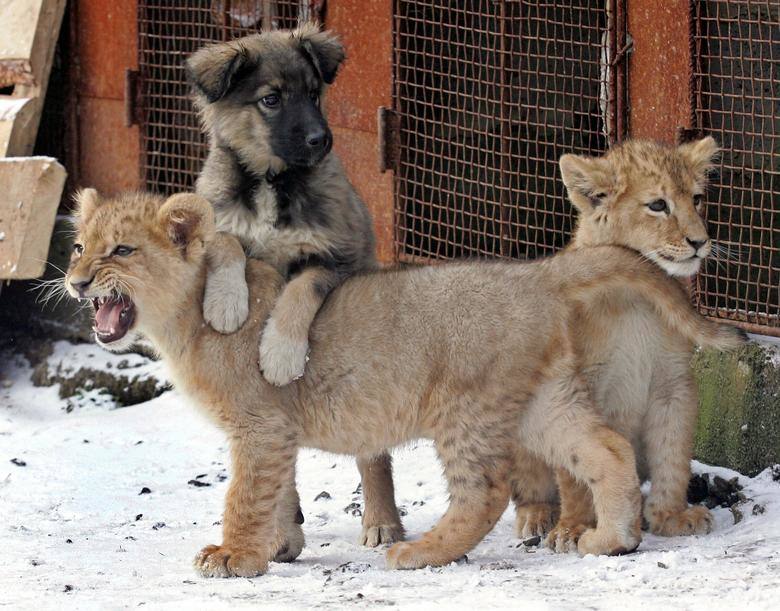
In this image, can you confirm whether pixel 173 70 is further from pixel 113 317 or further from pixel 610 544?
pixel 610 544

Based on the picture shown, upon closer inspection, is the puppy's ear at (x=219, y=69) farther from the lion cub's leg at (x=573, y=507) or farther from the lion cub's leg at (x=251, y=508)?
the lion cub's leg at (x=573, y=507)

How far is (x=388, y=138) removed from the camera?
872cm

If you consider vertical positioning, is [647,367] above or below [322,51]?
below

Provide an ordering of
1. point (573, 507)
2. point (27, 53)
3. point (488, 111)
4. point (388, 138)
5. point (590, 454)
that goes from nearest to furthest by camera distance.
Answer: point (590, 454) < point (573, 507) < point (388, 138) < point (488, 111) < point (27, 53)

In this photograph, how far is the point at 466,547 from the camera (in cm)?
569

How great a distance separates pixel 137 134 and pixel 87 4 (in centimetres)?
103

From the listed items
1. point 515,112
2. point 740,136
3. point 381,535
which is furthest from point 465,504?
point 515,112

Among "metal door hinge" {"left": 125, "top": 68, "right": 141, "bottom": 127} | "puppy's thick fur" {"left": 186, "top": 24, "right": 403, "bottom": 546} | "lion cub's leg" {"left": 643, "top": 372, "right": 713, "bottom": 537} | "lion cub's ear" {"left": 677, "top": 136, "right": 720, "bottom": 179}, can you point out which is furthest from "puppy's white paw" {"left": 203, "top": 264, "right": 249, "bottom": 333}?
"metal door hinge" {"left": 125, "top": 68, "right": 141, "bottom": 127}

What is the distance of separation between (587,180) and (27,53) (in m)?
4.76

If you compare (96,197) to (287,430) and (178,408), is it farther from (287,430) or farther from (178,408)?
(178,408)

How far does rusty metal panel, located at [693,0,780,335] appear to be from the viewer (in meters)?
7.00

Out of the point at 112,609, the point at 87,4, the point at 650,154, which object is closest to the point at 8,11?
the point at 87,4

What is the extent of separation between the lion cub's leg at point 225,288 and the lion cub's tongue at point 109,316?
1.16ft

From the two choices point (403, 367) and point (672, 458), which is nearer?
point (403, 367)
